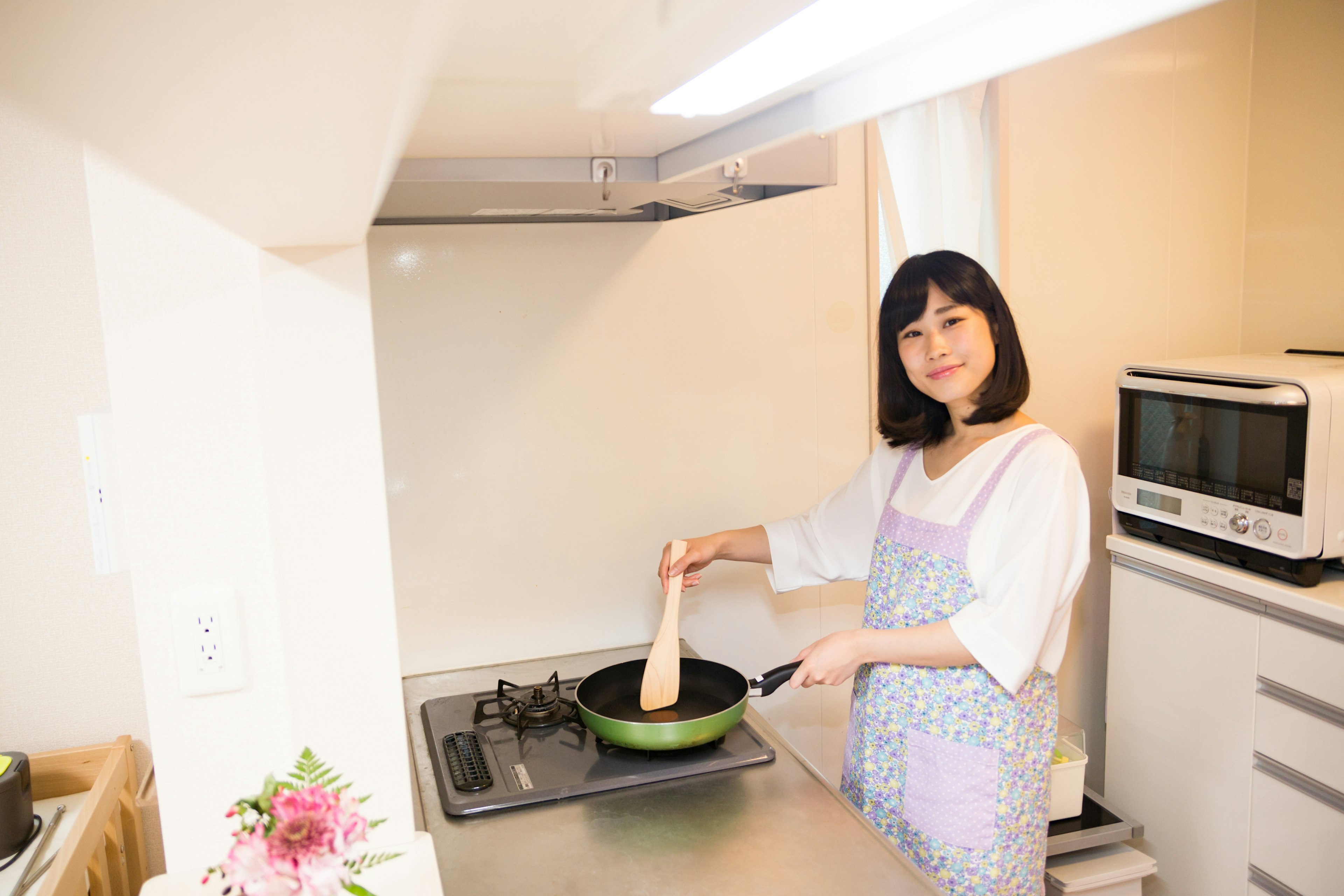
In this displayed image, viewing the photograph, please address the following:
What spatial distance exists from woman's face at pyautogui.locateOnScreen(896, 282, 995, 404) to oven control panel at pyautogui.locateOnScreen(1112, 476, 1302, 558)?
0.74 metres

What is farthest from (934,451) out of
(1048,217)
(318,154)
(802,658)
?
(318,154)

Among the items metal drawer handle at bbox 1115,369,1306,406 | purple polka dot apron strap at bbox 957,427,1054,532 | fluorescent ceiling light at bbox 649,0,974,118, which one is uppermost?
fluorescent ceiling light at bbox 649,0,974,118

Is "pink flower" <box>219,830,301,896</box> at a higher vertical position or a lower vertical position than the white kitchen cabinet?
higher

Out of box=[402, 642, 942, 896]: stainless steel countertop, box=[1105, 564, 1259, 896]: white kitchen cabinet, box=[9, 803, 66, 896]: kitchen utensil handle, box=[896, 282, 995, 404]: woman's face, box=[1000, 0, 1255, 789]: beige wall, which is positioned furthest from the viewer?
box=[1000, 0, 1255, 789]: beige wall

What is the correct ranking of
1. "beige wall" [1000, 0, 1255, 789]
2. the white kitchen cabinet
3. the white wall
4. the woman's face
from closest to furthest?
1. the woman's face
2. the white wall
3. the white kitchen cabinet
4. "beige wall" [1000, 0, 1255, 789]

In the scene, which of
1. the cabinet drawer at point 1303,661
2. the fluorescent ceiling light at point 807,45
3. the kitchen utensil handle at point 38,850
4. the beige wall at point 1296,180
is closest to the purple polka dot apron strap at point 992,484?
the cabinet drawer at point 1303,661

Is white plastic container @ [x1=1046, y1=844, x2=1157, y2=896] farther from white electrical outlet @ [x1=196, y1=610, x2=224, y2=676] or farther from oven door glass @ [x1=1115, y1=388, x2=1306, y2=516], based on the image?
white electrical outlet @ [x1=196, y1=610, x2=224, y2=676]

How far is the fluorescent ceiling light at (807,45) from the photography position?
0.43m

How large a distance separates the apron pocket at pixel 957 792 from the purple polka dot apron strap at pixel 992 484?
13.7 inches

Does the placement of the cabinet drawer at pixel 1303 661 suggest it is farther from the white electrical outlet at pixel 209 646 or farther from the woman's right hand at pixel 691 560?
the white electrical outlet at pixel 209 646

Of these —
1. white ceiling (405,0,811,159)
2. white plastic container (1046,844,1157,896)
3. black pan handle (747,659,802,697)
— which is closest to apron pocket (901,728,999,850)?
black pan handle (747,659,802,697)

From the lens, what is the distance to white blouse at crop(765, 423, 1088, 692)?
136 centimetres

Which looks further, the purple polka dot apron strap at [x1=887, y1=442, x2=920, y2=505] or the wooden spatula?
the purple polka dot apron strap at [x1=887, y1=442, x2=920, y2=505]

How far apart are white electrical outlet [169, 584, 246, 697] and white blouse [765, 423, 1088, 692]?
3.26ft
